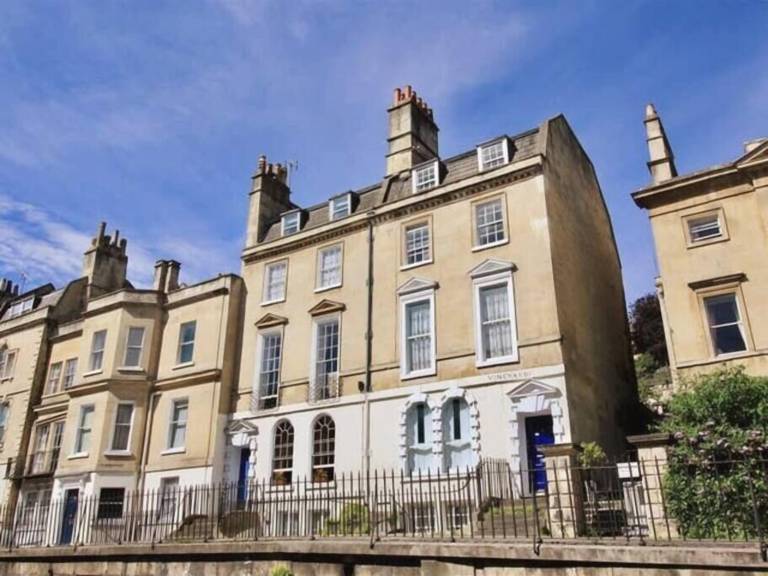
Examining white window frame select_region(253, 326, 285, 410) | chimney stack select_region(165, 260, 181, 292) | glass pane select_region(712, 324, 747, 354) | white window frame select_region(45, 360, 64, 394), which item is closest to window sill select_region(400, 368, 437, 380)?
white window frame select_region(253, 326, 285, 410)

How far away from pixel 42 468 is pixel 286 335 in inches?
569

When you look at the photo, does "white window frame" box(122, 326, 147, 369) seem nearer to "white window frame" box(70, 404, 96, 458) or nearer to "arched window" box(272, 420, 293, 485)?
"white window frame" box(70, 404, 96, 458)

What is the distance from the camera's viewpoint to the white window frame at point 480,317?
1909 centimetres

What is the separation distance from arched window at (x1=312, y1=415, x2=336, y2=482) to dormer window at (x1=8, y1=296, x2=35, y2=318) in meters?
21.9

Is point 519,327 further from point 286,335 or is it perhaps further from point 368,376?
point 286,335

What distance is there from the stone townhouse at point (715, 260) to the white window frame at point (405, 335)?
7.20 m

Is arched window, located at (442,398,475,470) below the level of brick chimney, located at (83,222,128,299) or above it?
below

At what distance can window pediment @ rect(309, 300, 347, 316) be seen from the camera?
920 inches

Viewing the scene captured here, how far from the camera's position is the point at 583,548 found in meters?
8.50

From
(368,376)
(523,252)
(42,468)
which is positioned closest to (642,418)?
(523,252)

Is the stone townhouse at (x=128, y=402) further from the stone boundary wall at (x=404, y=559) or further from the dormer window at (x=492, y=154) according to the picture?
the dormer window at (x=492, y=154)

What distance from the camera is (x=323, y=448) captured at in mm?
21922

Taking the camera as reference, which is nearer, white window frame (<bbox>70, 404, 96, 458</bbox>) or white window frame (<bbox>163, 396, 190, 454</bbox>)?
white window frame (<bbox>163, 396, 190, 454</bbox>)

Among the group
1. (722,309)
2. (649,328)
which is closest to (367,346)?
(722,309)
